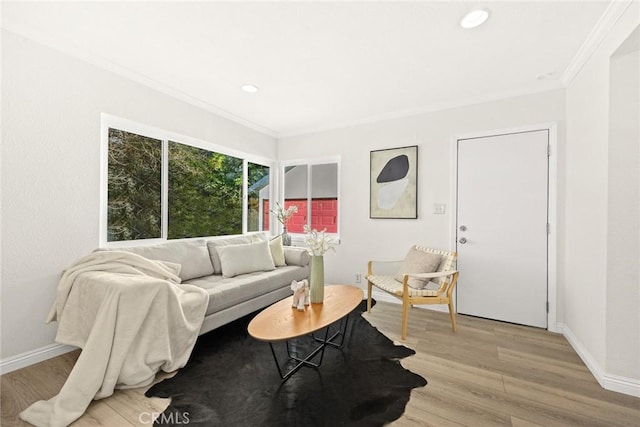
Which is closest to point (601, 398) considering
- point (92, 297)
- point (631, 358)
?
point (631, 358)

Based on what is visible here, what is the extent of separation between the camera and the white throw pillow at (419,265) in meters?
2.93

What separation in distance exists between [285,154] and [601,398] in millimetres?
4288

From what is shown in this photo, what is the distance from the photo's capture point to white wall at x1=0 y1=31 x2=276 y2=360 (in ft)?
6.64

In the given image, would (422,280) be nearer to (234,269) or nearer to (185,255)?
(234,269)

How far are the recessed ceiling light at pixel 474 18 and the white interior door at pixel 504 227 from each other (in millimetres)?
1498

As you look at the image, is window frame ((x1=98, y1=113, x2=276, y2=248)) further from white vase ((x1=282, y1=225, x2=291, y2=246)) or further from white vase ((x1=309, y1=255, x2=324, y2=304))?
white vase ((x1=309, y1=255, x2=324, y2=304))

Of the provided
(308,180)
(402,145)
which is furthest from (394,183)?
(308,180)

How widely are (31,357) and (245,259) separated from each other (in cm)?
181

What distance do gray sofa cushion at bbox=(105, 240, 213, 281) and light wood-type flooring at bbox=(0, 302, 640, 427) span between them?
969 mm

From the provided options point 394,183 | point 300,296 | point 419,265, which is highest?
point 394,183

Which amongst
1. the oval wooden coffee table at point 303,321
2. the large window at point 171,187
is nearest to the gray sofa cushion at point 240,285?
the oval wooden coffee table at point 303,321

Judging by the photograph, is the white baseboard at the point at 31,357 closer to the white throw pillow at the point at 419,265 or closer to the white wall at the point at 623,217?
the white throw pillow at the point at 419,265

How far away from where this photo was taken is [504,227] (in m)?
3.03

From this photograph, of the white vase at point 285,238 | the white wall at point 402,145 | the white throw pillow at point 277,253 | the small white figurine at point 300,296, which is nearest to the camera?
the small white figurine at point 300,296
